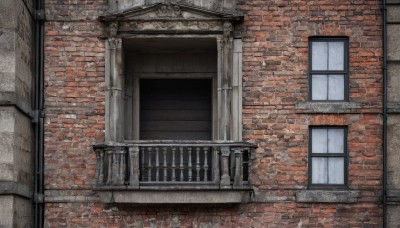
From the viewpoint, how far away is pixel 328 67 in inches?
625

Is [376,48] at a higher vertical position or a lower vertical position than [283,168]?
higher

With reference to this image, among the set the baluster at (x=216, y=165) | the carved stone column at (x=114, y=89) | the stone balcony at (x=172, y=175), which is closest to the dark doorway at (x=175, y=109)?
the carved stone column at (x=114, y=89)

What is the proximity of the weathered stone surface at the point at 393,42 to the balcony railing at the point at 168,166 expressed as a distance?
323cm

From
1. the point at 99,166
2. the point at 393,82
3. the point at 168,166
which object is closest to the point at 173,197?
the point at 168,166

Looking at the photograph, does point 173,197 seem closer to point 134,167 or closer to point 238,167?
point 134,167

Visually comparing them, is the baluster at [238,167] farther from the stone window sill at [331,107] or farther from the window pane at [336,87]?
the window pane at [336,87]

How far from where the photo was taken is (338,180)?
51.5 ft

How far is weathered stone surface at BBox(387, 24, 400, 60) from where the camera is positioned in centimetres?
1562

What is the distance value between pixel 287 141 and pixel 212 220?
209 cm

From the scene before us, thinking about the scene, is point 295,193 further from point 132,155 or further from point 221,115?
point 132,155

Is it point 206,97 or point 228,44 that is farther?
point 206,97

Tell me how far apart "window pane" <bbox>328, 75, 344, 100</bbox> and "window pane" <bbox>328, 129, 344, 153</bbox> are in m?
0.66

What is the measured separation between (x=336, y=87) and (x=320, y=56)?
0.68 meters

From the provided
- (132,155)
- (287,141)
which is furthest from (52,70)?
(287,141)
